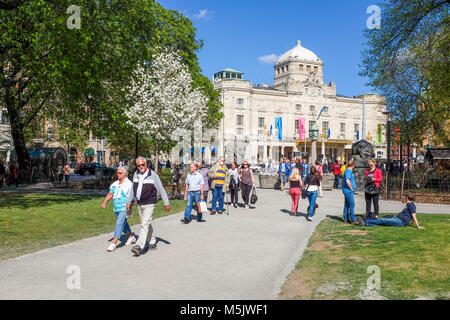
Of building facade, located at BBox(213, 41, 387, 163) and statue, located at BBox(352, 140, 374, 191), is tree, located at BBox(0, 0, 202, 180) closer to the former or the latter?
statue, located at BBox(352, 140, 374, 191)

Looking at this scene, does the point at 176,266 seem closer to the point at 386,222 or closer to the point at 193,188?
the point at 193,188

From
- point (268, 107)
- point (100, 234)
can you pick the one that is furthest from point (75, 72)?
point (268, 107)

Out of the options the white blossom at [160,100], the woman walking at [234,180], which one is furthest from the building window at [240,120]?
the woman walking at [234,180]

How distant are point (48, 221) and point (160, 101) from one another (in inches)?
586

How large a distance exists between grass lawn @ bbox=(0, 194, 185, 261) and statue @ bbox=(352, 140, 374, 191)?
1221 centimetres

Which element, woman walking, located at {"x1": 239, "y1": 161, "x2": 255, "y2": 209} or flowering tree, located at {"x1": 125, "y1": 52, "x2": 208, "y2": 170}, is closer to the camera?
woman walking, located at {"x1": 239, "y1": 161, "x2": 255, "y2": 209}

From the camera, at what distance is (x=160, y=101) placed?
2634 cm

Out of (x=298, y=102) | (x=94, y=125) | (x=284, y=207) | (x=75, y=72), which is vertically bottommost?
(x=284, y=207)

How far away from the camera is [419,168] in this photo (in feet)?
75.3

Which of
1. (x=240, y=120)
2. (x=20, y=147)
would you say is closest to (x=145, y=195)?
(x=20, y=147)

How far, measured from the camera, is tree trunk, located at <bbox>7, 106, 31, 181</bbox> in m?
26.0

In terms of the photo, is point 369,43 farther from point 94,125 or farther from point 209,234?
point 209,234

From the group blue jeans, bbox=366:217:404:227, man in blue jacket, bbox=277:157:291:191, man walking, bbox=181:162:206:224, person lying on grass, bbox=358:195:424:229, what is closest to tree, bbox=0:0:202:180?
man walking, bbox=181:162:206:224

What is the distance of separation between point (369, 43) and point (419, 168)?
7.21 meters
